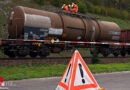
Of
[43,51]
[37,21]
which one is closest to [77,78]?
[37,21]

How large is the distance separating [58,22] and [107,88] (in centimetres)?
747

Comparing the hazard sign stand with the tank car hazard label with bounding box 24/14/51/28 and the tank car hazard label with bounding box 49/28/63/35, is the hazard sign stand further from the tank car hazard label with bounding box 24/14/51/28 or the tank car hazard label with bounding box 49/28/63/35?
the tank car hazard label with bounding box 49/28/63/35

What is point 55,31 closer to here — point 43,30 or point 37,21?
point 43,30

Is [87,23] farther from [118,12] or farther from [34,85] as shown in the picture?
[118,12]

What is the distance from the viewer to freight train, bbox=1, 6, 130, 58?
1142 centimetres

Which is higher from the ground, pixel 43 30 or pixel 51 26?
pixel 51 26

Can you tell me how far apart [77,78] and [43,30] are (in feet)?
25.5

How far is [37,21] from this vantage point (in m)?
11.6

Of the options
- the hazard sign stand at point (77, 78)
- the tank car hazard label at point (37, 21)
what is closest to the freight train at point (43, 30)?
the tank car hazard label at point (37, 21)

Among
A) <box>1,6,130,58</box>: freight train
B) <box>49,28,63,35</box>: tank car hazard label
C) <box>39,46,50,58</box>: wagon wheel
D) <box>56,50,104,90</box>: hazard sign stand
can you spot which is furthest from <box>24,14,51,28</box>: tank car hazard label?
<box>56,50,104,90</box>: hazard sign stand

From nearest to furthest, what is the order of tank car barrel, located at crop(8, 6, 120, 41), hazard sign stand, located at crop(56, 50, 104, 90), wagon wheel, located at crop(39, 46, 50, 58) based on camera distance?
1. hazard sign stand, located at crop(56, 50, 104, 90)
2. tank car barrel, located at crop(8, 6, 120, 41)
3. wagon wheel, located at crop(39, 46, 50, 58)

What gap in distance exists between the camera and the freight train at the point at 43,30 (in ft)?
37.5

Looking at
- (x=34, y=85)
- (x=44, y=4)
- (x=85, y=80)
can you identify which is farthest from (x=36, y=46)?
(x=44, y=4)

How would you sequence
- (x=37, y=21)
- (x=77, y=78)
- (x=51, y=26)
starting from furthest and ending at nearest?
(x=51, y=26), (x=37, y=21), (x=77, y=78)
